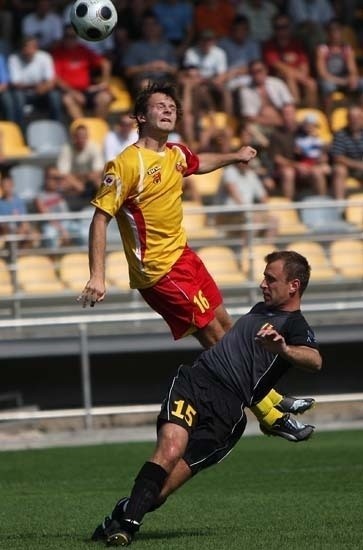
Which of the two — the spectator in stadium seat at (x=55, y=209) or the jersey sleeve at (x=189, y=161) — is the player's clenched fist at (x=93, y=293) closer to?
the jersey sleeve at (x=189, y=161)

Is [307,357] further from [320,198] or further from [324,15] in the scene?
[324,15]

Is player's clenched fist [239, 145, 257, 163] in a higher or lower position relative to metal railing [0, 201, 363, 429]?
higher

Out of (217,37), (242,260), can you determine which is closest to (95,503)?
(242,260)

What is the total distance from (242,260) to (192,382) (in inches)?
367

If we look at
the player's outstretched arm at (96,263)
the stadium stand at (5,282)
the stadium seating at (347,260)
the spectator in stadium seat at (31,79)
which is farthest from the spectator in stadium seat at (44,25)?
the player's outstretched arm at (96,263)

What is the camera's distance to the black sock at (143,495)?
7.46 metres

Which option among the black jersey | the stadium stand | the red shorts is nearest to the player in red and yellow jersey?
the red shorts

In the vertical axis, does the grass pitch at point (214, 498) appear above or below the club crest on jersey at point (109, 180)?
below

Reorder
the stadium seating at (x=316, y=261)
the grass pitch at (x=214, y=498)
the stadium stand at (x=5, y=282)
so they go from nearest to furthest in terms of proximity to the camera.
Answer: the grass pitch at (x=214, y=498) < the stadium stand at (x=5, y=282) < the stadium seating at (x=316, y=261)

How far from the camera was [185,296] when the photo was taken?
9.58 m

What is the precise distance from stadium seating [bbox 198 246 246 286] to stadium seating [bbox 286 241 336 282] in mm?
714

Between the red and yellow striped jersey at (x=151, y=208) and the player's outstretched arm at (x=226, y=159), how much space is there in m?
0.07

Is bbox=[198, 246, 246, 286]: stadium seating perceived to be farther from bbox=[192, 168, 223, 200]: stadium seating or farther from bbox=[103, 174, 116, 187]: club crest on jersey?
bbox=[103, 174, 116, 187]: club crest on jersey

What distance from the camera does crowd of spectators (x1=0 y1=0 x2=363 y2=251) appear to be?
1794 centimetres
